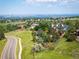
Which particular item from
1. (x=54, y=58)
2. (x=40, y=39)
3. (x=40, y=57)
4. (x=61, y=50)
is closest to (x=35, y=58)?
(x=40, y=57)

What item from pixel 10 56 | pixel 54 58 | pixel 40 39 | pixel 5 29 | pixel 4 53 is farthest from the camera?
pixel 5 29

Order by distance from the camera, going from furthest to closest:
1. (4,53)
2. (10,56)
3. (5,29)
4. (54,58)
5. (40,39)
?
Answer: 1. (5,29)
2. (40,39)
3. (4,53)
4. (10,56)
5. (54,58)

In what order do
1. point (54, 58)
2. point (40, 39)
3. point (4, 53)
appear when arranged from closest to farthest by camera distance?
point (54, 58) → point (4, 53) → point (40, 39)

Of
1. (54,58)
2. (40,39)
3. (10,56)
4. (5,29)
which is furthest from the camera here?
(5,29)

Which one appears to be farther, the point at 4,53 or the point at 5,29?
the point at 5,29

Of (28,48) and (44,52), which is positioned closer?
(44,52)

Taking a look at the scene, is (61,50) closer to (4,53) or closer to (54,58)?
(54,58)

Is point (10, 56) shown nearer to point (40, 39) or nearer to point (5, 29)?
point (40, 39)

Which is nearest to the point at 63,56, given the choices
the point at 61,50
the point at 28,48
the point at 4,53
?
the point at 61,50
